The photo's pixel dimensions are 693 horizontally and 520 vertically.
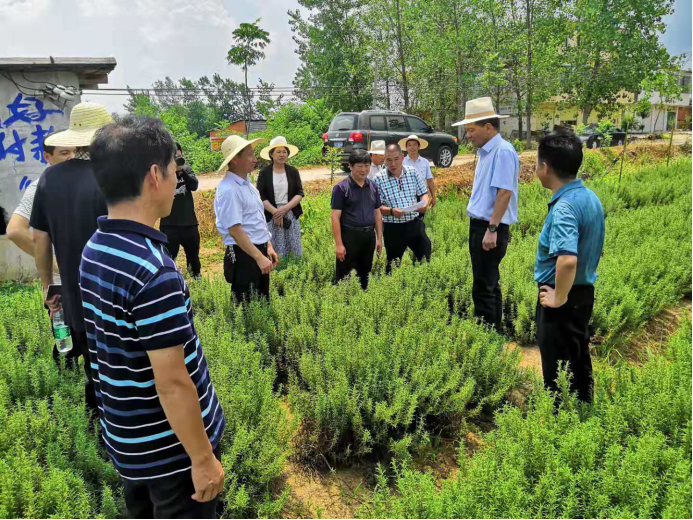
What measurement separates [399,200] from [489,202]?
1.32 m

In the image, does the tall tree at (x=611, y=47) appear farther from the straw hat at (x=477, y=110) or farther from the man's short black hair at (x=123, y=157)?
the man's short black hair at (x=123, y=157)

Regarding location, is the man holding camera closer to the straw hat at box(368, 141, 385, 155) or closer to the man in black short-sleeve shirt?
the man in black short-sleeve shirt

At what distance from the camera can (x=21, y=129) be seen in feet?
19.6

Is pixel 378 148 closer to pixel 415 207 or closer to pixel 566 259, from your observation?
pixel 415 207

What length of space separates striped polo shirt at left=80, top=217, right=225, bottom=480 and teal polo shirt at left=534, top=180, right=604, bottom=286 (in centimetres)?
187

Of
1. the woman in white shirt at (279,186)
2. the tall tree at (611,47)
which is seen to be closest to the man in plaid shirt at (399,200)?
the woman in white shirt at (279,186)

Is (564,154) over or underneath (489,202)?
over

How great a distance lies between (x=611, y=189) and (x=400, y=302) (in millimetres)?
7193

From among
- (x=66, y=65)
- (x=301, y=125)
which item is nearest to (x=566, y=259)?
(x=66, y=65)

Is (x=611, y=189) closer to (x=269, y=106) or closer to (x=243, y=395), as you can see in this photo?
(x=243, y=395)

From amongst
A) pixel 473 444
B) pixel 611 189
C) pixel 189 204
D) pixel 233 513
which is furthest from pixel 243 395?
pixel 611 189

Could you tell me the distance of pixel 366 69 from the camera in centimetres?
2942

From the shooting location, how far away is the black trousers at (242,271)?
3.80 metres

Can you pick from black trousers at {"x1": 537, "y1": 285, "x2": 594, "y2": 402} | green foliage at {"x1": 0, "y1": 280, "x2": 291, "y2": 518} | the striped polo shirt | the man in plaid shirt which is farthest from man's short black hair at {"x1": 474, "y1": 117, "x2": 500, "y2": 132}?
the striped polo shirt
